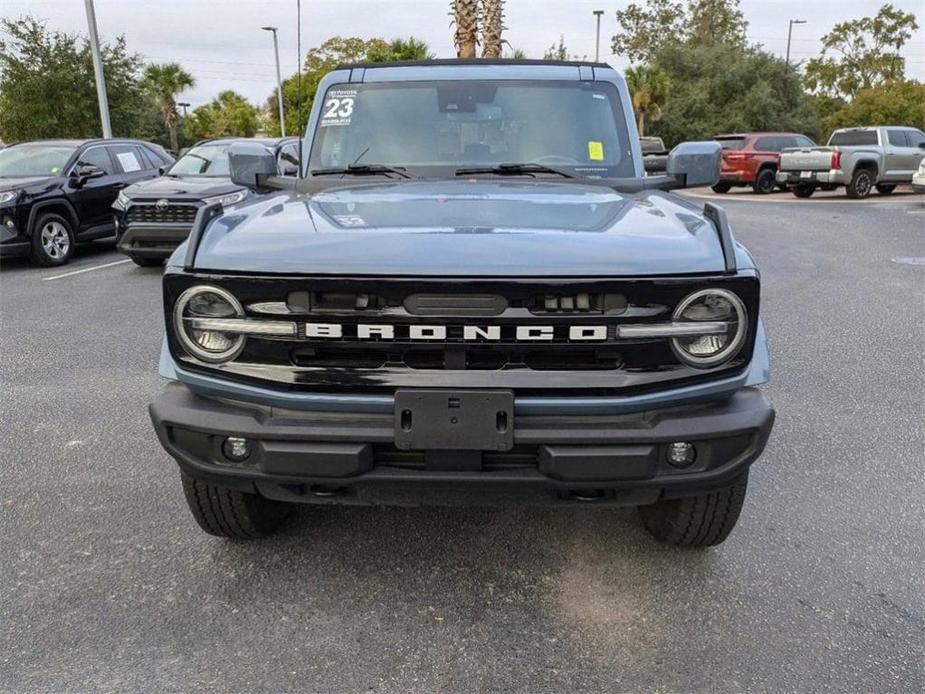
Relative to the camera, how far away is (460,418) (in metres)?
2.25

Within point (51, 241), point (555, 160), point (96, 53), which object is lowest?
point (51, 241)

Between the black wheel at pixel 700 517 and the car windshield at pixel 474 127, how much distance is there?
5.13 feet

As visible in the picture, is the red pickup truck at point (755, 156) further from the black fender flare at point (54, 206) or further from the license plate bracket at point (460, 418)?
the license plate bracket at point (460, 418)

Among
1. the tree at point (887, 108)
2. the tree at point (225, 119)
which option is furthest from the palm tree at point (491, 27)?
the tree at point (225, 119)

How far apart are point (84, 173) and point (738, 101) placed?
123ft

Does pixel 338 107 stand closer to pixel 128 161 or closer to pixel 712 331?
pixel 712 331

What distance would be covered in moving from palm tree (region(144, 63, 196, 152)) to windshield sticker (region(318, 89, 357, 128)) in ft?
135

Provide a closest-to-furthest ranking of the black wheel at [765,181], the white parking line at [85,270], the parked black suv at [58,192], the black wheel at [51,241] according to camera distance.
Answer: the white parking line at [85,270], the parked black suv at [58,192], the black wheel at [51,241], the black wheel at [765,181]

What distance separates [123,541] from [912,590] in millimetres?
2983

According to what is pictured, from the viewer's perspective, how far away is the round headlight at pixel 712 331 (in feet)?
7.64

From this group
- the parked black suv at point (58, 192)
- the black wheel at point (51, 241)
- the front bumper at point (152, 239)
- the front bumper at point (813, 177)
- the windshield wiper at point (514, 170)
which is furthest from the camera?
the front bumper at point (813, 177)

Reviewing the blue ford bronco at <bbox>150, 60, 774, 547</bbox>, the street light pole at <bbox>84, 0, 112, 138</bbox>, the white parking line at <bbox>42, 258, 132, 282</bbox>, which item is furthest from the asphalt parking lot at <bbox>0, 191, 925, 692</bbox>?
the street light pole at <bbox>84, 0, 112, 138</bbox>

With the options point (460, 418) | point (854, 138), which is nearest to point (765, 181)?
point (854, 138)

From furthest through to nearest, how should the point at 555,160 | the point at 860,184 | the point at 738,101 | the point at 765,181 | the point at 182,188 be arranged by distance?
the point at 738,101
the point at 765,181
the point at 860,184
the point at 182,188
the point at 555,160
